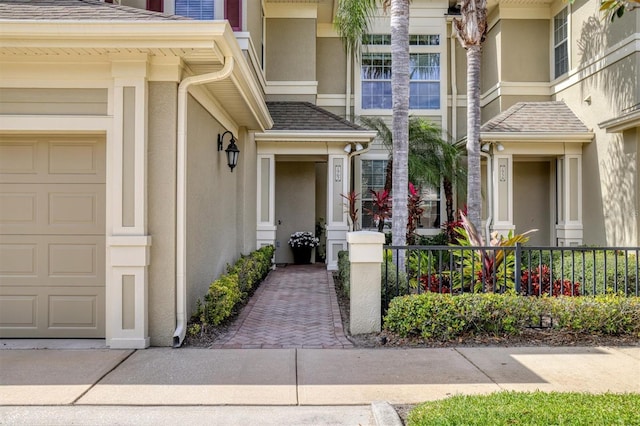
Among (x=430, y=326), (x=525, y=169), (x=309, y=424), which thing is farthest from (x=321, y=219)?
(x=309, y=424)

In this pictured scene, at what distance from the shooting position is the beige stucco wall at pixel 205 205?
6.30 meters

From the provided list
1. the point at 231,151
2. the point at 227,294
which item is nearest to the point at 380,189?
the point at 231,151

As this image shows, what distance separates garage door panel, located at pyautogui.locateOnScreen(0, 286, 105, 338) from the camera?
19.0ft

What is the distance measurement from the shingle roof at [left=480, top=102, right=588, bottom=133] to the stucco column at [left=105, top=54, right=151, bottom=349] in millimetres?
9084

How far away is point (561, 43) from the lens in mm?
13266

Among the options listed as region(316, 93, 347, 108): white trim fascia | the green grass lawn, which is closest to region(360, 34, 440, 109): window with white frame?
region(316, 93, 347, 108): white trim fascia

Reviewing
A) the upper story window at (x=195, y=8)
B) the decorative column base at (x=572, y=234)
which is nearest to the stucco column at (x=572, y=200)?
the decorative column base at (x=572, y=234)

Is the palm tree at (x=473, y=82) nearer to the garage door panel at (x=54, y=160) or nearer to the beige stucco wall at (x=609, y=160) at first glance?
the beige stucco wall at (x=609, y=160)

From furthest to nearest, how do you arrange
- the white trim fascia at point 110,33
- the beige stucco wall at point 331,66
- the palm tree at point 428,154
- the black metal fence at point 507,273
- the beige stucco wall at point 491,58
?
the beige stucco wall at point 331,66
the beige stucco wall at point 491,58
the palm tree at point 428,154
the black metal fence at point 507,273
the white trim fascia at point 110,33

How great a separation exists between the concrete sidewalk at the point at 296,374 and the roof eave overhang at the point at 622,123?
5663 mm

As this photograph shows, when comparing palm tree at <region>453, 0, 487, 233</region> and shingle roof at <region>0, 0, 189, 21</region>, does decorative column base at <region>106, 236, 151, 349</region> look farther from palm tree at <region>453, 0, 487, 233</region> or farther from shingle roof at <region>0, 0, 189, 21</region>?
palm tree at <region>453, 0, 487, 233</region>

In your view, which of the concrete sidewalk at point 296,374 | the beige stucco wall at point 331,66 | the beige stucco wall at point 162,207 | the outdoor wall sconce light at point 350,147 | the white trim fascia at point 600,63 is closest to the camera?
the concrete sidewalk at point 296,374

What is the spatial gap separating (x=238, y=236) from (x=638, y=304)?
23.4 ft

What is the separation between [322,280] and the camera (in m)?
10.7
